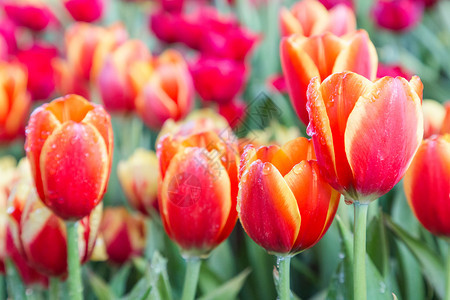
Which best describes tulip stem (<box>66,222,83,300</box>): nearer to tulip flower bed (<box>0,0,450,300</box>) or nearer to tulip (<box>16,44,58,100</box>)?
tulip flower bed (<box>0,0,450,300</box>)

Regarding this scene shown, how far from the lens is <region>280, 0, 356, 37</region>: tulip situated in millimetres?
670

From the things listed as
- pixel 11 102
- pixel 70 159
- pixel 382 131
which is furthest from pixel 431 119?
pixel 11 102

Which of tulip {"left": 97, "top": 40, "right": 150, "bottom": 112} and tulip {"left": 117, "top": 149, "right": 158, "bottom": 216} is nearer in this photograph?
tulip {"left": 117, "top": 149, "right": 158, "bottom": 216}

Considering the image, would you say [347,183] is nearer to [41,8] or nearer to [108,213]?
[108,213]

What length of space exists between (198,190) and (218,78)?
0.57 meters

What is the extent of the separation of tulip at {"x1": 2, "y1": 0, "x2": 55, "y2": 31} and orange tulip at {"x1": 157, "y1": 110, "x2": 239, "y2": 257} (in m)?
1.13

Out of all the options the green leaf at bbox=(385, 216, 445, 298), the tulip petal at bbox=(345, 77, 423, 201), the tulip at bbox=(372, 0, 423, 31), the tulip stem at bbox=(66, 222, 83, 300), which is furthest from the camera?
the tulip at bbox=(372, 0, 423, 31)

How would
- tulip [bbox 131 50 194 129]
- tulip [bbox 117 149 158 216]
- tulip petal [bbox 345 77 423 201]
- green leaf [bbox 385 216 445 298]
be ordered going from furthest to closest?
tulip [bbox 131 50 194 129]
tulip [bbox 117 149 158 216]
green leaf [bbox 385 216 445 298]
tulip petal [bbox 345 77 423 201]

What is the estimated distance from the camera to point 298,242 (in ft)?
1.42

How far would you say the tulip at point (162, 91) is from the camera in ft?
3.19

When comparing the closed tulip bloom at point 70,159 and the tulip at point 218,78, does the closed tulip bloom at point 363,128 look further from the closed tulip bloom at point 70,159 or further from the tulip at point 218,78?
the tulip at point 218,78

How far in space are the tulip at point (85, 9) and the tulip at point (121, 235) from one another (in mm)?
795

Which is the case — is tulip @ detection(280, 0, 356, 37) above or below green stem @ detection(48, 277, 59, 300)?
above

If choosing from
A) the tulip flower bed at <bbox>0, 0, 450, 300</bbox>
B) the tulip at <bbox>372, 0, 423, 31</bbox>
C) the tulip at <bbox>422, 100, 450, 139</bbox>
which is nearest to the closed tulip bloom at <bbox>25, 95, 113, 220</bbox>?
the tulip flower bed at <bbox>0, 0, 450, 300</bbox>
